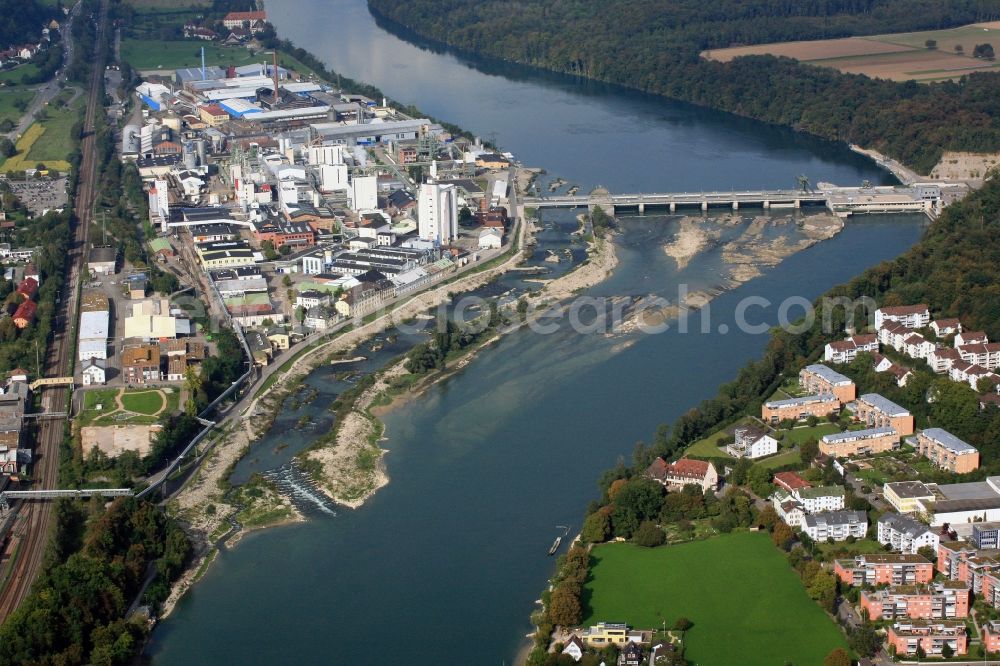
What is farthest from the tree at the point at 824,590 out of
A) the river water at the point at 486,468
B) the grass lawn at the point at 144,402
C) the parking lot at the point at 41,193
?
the parking lot at the point at 41,193

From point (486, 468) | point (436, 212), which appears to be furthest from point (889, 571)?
point (436, 212)

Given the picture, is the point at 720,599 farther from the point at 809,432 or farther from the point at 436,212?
the point at 436,212

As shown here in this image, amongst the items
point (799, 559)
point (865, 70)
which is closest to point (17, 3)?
point (865, 70)

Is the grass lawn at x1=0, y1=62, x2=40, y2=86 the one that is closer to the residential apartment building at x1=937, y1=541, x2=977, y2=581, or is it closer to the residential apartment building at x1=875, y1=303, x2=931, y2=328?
the residential apartment building at x1=875, y1=303, x2=931, y2=328

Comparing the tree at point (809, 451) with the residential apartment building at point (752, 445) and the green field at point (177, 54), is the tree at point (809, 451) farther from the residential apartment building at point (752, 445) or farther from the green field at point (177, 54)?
the green field at point (177, 54)

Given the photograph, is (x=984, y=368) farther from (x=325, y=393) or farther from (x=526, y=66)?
(x=526, y=66)

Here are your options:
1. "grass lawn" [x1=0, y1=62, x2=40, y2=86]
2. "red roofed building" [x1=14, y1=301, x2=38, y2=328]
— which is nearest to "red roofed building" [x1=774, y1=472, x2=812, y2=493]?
"red roofed building" [x1=14, y1=301, x2=38, y2=328]

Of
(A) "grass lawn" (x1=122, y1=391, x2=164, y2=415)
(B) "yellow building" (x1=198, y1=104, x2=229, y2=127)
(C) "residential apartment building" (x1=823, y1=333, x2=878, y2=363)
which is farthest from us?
(B) "yellow building" (x1=198, y1=104, x2=229, y2=127)

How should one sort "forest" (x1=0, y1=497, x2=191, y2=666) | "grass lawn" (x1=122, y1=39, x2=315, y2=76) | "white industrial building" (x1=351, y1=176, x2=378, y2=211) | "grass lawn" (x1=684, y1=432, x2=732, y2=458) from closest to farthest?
1. "forest" (x1=0, y1=497, x2=191, y2=666)
2. "grass lawn" (x1=684, y1=432, x2=732, y2=458)
3. "white industrial building" (x1=351, y1=176, x2=378, y2=211)
4. "grass lawn" (x1=122, y1=39, x2=315, y2=76)
